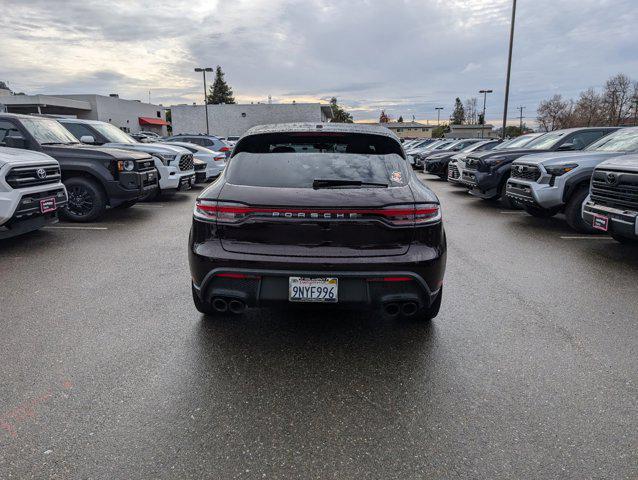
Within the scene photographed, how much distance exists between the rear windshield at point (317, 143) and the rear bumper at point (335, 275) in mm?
954

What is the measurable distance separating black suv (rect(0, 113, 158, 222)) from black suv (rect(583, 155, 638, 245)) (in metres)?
7.68

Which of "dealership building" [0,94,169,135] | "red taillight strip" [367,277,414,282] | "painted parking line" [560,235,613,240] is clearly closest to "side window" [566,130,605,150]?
"painted parking line" [560,235,613,240]

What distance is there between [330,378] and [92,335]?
2.01 meters

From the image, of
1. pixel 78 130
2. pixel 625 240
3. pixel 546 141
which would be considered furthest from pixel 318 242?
pixel 78 130

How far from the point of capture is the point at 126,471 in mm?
2164

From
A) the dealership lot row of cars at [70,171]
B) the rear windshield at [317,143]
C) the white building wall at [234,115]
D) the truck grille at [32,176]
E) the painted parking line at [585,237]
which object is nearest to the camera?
the rear windshield at [317,143]

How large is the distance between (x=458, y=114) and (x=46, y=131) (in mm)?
144383

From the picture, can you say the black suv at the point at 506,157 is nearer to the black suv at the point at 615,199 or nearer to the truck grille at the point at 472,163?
the truck grille at the point at 472,163

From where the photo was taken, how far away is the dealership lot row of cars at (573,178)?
18.8 ft

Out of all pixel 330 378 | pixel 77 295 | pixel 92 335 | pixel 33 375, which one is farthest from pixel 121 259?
pixel 330 378

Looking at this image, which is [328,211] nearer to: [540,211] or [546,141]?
[540,211]

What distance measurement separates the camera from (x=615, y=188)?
581cm

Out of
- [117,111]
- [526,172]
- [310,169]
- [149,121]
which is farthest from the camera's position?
[149,121]

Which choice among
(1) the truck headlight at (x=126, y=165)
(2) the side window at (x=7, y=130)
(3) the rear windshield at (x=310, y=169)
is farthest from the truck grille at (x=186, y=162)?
(3) the rear windshield at (x=310, y=169)
